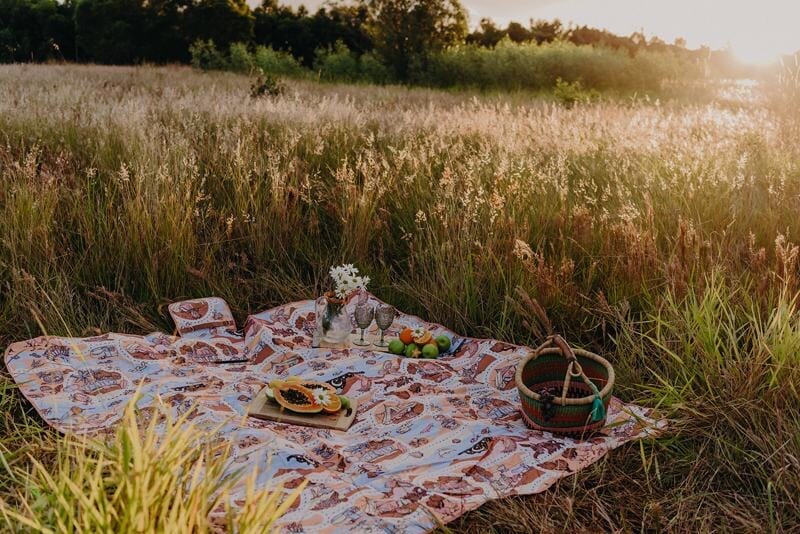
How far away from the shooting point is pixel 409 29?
20562 millimetres

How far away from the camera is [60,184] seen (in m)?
4.64

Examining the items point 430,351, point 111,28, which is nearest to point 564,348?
point 430,351

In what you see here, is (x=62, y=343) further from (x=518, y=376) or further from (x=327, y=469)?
(x=518, y=376)

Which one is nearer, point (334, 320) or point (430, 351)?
point (430, 351)

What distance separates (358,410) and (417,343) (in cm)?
59

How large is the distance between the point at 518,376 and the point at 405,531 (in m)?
0.93

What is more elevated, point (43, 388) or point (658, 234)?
point (658, 234)

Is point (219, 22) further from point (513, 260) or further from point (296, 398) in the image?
point (296, 398)

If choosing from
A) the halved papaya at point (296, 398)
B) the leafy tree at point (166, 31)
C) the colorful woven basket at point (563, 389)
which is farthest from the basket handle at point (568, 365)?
the leafy tree at point (166, 31)

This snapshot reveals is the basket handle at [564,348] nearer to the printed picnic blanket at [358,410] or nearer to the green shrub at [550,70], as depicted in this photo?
the printed picnic blanket at [358,410]

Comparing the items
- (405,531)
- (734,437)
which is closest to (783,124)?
(734,437)

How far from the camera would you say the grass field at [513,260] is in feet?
8.67

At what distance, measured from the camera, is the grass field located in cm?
264

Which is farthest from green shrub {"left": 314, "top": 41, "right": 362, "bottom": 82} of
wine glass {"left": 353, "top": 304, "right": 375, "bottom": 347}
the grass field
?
wine glass {"left": 353, "top": 304, "right": 375, "bottom": 347}
